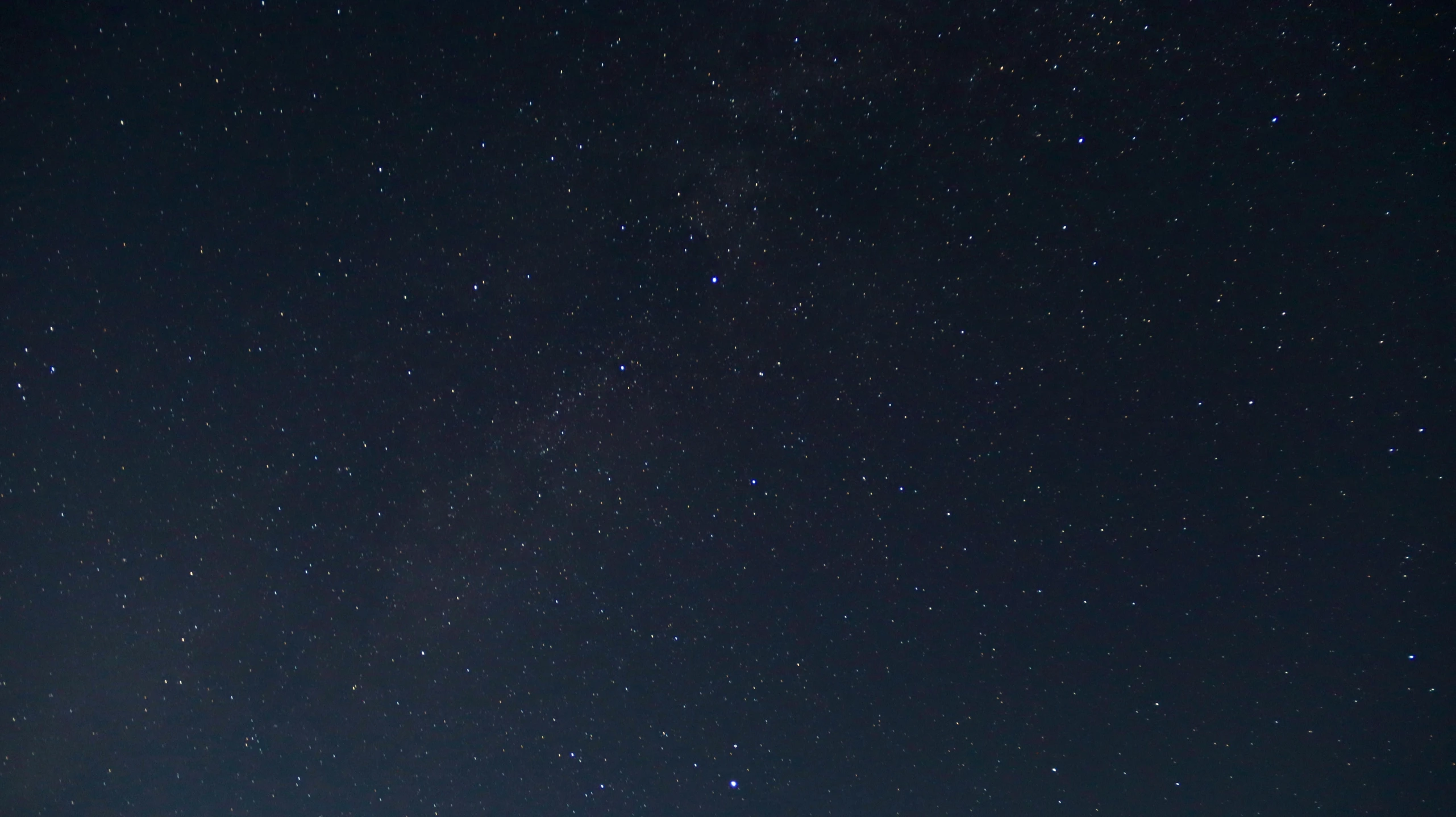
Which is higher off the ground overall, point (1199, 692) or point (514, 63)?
point (514, 63)

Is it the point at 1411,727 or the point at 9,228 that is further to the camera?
the point at 9,228

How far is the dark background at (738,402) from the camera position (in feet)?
2.70

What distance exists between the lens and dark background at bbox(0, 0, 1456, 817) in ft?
2.70

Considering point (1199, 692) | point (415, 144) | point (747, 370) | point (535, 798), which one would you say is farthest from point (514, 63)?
point (1199, 692)

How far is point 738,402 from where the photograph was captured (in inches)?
35.7

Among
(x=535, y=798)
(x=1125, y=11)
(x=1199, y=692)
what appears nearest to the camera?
(x=1125, y=11)

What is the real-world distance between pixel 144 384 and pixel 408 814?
0.65 meters

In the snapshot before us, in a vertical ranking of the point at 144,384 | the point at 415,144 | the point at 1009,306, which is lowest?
the point at 1009,306

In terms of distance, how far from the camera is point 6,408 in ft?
3.27

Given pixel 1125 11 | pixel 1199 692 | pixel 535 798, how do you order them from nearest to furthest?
1. pixel 1125 11
2. pixel 1199 692
3. pixel 535 798

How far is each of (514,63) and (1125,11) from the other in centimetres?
66

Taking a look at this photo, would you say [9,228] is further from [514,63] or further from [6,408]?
[514,63]

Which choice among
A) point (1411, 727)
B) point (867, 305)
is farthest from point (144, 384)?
point (1411, 727)

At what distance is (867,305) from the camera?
2.87 feet
